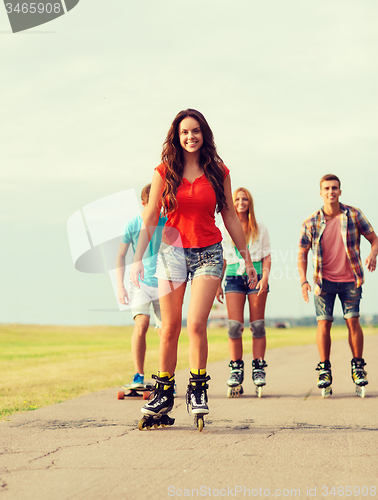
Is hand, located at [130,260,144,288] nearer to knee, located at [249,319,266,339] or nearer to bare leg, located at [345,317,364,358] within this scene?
knee, located at [249,319,266,339]

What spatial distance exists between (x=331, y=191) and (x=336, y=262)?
0.81 meters

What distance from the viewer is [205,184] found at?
14.1 ft

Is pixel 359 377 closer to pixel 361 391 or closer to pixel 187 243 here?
pixel 361 391

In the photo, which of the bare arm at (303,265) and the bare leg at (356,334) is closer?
the bare leg at (356,334)

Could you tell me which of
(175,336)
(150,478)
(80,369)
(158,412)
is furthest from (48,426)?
(80,369)

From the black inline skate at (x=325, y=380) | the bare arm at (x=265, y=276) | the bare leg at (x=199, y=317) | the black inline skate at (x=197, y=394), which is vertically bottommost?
the black inline skate at (x=325, y=380)

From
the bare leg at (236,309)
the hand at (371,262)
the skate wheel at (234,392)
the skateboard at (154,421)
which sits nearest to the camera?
the skateboard at (154,421)

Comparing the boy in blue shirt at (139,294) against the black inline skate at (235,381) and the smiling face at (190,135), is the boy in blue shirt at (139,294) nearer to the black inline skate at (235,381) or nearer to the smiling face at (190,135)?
the black inline skate at (235,381)

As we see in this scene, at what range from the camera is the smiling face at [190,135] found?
14.2 ft

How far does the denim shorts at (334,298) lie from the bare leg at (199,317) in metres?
2.48

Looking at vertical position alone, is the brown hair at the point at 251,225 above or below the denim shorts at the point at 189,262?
above

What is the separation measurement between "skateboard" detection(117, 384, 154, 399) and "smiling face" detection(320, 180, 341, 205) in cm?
288

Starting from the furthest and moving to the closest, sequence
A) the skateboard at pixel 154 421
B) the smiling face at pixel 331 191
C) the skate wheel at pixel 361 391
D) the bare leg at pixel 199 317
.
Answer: the smiling face at pixel 331 191, the skate wheel at pixel 361 391, the bare leg at pixel 199 317, the skateboard at pixel 154 421

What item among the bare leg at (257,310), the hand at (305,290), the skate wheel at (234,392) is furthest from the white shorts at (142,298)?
the hand at (305,290)
